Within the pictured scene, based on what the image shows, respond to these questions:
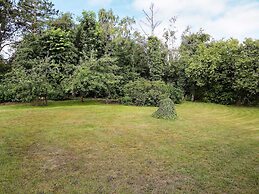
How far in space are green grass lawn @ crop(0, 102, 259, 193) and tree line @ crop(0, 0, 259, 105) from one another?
7263mm

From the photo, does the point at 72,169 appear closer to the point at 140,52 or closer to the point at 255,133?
the point at 255,133

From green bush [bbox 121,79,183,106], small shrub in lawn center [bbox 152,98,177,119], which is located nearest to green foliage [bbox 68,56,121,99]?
green bush [bbox 121,79,183,106]

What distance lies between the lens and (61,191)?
12.6 ft

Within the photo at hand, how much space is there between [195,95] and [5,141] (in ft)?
56.0

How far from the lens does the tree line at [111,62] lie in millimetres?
15773

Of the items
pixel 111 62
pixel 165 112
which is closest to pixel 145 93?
pixel 111 62

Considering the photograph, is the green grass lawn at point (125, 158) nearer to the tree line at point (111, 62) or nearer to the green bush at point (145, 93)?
the green bush at point (145, 93)

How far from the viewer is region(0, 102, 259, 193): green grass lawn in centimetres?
409

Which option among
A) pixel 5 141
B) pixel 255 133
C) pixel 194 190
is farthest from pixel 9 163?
pixel 255 133

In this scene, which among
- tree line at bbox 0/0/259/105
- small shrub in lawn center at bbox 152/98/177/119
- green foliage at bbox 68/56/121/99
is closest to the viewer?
small shrub in lawn center at bbox 152/98/177/119

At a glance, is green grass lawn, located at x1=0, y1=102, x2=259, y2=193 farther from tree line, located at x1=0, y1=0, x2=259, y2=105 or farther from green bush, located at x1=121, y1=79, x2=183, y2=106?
tree line, located at x1=0, y1=0, x2=259, y2=105

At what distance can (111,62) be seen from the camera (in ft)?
57.4

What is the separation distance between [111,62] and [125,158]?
12.7 meters

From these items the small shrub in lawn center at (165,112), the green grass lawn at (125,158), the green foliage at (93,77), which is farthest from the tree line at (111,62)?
the green grass lawn at (125,158)
